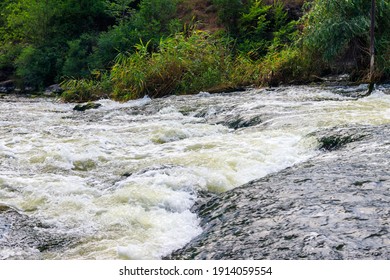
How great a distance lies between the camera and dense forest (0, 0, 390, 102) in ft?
40.8

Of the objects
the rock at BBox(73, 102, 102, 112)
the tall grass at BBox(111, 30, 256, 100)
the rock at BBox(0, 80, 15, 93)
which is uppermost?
the tall grass at BBox(111, 30, 256, 100)

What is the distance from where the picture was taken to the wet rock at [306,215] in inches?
102

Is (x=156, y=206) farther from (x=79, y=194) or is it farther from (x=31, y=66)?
→ (x=31, y=66)

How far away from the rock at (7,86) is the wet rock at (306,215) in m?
20.9

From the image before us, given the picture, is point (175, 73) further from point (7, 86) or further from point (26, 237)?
point (7, 86)

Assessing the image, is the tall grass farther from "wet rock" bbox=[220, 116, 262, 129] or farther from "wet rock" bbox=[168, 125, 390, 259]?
"wet rock" bbox=[168, 125, 390, 259]

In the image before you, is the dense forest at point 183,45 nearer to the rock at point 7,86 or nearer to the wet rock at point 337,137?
the rock at point 7,86

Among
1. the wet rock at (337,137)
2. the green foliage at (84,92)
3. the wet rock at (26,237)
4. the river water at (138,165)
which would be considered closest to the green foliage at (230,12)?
the green foliage at (84,92)

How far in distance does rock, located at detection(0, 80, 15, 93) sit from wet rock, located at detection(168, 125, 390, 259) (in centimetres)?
2095

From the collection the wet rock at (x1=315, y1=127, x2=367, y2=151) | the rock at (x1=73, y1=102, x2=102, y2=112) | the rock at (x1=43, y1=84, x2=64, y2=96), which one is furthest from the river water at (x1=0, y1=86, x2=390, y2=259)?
the rock at (x1=43, y1=84, x2=64, y2=96)

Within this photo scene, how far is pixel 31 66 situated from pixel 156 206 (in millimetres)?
19976

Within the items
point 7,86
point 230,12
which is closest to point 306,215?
point 230,12
